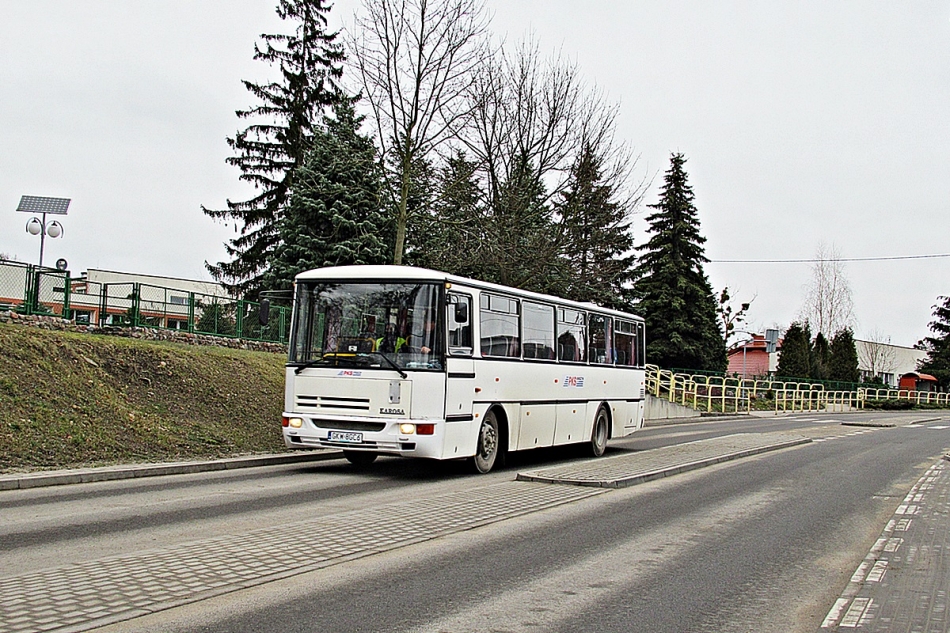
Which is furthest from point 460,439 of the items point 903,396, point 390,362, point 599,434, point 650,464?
point 903,396

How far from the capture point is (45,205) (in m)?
29.6

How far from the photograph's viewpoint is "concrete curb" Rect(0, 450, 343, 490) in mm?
11672

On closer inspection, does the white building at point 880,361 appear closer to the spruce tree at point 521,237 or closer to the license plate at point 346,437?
the spruce tree at point 521,237

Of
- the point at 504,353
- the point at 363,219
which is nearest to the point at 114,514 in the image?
the point at 504,353

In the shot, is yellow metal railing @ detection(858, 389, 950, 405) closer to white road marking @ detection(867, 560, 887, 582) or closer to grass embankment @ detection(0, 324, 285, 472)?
grass embankment @ detection(0, 324, 285, 472)

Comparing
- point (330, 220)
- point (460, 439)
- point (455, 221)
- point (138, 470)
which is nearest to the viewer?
point (138, 470)

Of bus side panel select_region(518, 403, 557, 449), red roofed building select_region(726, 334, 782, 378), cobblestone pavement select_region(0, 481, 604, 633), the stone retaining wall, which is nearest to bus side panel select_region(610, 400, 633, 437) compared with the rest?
bus side panel select_region(518, 403, 557, 449)

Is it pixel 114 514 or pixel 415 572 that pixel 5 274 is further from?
pixel 415 572

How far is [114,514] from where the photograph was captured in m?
9.64

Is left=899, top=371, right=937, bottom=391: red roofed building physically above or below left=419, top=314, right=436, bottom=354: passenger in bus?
above

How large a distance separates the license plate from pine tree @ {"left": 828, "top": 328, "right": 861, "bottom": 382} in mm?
68105

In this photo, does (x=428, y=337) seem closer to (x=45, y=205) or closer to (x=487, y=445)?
(x=487, y=445)

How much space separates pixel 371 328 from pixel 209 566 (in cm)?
702

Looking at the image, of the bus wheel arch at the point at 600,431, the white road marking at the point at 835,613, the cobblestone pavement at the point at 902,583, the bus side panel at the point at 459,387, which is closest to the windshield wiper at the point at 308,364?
the bus side panel at the point at 459,387
